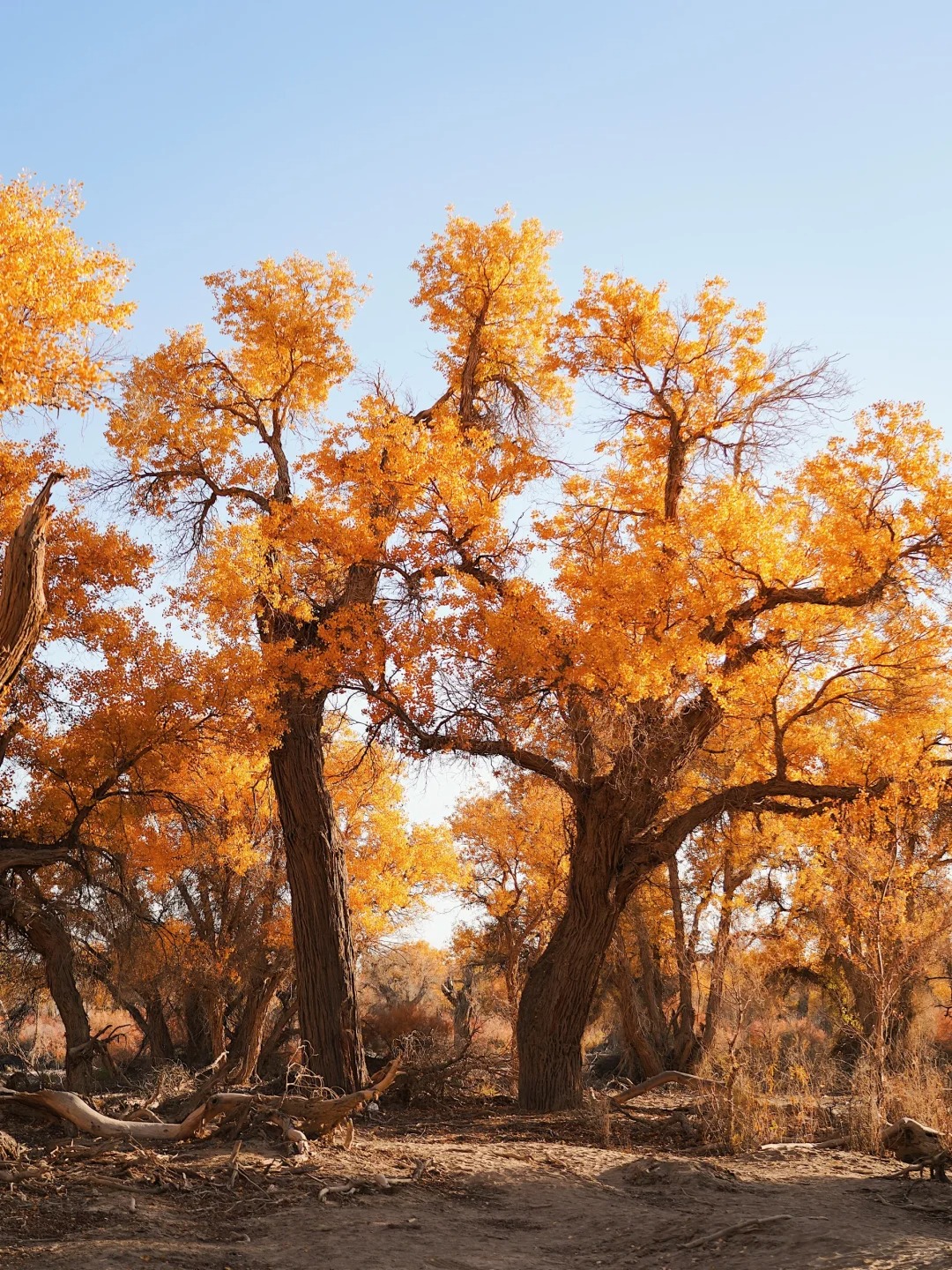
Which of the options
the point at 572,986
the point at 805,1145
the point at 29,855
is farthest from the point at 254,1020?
the point at 805,1145

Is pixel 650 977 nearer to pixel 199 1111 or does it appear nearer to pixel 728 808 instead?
pixel 728 808

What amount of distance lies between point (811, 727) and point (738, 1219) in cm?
859

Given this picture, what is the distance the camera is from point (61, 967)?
13.7 m

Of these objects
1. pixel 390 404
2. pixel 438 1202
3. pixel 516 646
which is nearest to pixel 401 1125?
pixel 438 1202

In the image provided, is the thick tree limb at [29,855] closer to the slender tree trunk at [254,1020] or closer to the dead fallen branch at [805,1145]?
the slender tree trunk at [254,1020]

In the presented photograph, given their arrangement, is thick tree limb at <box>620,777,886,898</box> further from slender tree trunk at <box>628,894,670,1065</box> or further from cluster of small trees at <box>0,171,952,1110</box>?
slender tree trunk at <box>628,894,670,1065</box>

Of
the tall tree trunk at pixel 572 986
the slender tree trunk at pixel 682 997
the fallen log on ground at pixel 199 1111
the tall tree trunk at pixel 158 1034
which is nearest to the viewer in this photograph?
the fallen log on ground at pixel 199 1111

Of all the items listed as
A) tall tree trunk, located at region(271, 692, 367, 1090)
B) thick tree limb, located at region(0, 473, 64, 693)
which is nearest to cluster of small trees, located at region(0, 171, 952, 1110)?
tall tree trunk, located at region(271, 692, 367, 1090)

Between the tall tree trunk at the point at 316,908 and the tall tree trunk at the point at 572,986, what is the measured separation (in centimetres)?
186

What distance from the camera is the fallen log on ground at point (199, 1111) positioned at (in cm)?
697

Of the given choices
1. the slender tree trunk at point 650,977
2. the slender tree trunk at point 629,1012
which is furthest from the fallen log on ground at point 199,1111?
the slender tree trunk at point 650,977

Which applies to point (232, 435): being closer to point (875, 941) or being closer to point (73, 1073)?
point (73, 1073)

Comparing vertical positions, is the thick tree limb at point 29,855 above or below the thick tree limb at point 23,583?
below

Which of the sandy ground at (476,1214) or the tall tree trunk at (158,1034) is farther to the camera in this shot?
the tall tree trunk at (158,1034)
